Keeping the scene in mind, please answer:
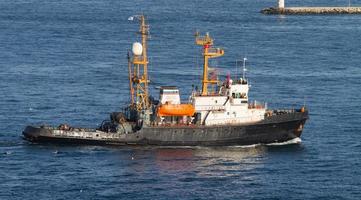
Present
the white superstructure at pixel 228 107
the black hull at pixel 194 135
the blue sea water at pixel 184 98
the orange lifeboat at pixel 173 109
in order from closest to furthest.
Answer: the blue sea water at pixel 184 98
the black hull at pixel 194 135
the orange lifeboat at pixel 173 109
the white superstructure at pixel 228 107

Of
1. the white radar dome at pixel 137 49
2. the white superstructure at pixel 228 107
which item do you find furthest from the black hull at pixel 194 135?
the white radar dome at pixel 137 49

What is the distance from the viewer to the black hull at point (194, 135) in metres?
97.1

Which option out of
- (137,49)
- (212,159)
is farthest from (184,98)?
(212,159)

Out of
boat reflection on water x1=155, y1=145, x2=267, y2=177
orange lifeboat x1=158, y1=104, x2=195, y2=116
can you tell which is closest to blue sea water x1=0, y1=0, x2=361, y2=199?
boat reflection on water x1=155, y1=145, x2=267, y2=177

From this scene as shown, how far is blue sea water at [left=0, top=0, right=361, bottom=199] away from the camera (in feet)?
281

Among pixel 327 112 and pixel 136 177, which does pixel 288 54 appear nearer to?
pixel 327 112

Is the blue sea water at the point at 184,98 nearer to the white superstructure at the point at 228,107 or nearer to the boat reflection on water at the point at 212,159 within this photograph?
A: the boat reflection on water at the point at 212,159

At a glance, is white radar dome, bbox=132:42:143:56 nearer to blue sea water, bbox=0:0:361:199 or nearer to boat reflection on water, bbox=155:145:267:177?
blue sea water, bbox=0:0:361:199

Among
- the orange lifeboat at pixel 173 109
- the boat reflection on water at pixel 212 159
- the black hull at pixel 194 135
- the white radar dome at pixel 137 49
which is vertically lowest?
the boat reflection on water at pixel 212 159

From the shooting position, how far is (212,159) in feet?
309

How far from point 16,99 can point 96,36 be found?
6123cm

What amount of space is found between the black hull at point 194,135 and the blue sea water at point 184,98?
2.39 ft

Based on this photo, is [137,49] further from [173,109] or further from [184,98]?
[184,98]

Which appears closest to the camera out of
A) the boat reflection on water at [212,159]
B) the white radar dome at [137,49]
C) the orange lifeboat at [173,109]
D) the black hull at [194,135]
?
the boat reflection on water at [212,159]
